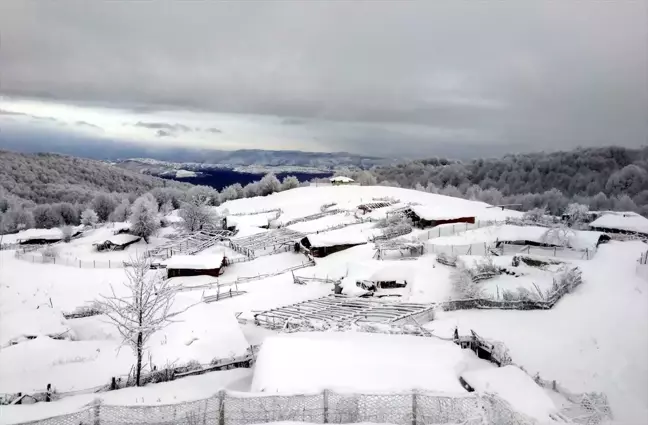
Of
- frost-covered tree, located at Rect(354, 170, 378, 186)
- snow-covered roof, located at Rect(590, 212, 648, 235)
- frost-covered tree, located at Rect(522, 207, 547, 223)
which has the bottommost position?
frost-covered tree, located at Rect(522, 207, 547, 223)

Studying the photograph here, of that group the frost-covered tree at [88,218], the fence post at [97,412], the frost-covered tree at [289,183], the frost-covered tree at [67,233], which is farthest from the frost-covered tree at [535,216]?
the frost-covered tree at [88,218]

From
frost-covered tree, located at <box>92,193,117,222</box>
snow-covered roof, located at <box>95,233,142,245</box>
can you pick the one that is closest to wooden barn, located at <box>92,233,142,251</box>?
snow-covered roof, located at <box>95,233,142,245</box>

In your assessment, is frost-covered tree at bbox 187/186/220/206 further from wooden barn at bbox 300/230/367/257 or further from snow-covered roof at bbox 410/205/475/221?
snow-covered roof at bbox 410/205/475/221

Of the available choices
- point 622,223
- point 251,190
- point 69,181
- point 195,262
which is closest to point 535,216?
point 622,223

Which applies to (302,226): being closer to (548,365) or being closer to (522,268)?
(522,268)

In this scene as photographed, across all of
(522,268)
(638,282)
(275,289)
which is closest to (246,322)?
(275,289)
